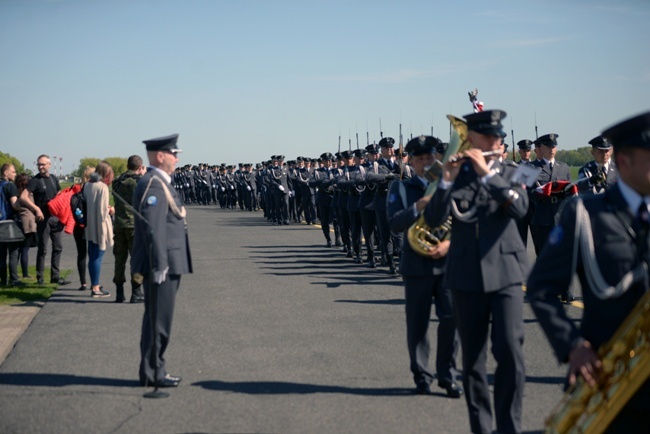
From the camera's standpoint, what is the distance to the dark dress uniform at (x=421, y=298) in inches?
285

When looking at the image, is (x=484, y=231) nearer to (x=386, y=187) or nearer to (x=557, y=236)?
(x=557, y=236)

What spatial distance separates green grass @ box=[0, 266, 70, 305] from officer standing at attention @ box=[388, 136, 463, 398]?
710cm

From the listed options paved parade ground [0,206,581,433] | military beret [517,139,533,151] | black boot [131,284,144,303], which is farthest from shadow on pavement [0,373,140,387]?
military beret [517,139,533,151]

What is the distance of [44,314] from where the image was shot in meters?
11.6

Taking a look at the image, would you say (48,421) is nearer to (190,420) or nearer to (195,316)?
(190,420)

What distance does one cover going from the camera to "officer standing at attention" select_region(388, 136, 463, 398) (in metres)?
7.19

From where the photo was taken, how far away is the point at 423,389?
24.0 feet

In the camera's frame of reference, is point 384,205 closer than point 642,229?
No

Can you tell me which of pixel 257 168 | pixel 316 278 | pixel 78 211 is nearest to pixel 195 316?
pixel 78 211

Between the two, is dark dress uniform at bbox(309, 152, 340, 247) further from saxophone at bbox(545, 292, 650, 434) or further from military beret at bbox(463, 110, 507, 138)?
saxophone at bbox(545, 292, 650, 434)

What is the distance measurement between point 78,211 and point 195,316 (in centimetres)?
298

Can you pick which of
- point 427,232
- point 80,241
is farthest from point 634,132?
point 80,241

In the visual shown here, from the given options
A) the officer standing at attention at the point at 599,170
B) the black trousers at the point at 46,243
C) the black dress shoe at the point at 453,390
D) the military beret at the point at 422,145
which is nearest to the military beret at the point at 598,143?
the officer standing at attention at the point at 599,170

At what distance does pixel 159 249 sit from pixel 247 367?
1.53m
